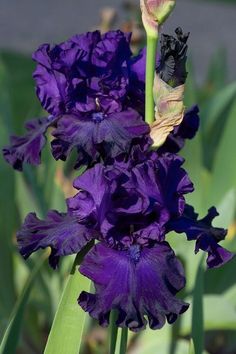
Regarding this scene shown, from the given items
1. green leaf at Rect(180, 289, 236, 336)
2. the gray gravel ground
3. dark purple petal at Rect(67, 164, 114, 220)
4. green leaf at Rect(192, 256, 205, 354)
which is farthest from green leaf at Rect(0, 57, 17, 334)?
the gray gravel ground

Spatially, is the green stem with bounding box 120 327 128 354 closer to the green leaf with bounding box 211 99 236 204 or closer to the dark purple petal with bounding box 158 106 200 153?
the dark purple petal with bounding box 158 106 200 153

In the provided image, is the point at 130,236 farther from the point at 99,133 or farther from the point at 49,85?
the point at 49,85

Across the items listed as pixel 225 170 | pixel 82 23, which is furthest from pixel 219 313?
pixel 82 23

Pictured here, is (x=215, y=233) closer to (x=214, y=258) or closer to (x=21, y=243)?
(x=214, y=258)

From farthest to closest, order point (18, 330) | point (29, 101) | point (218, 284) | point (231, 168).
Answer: point (29, 101)
point (231, 168)
point (218, 284)
point (18, 330)

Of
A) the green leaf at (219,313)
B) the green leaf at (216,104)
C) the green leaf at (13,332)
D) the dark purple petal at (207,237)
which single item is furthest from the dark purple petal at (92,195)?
the green leaf at (216,104)

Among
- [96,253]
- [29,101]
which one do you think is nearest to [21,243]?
[96,253]
